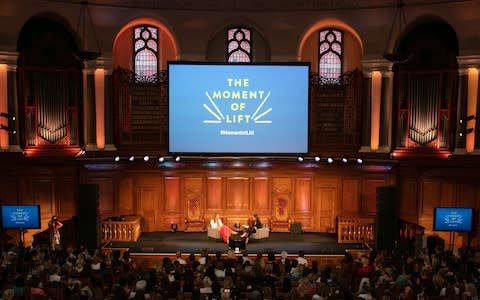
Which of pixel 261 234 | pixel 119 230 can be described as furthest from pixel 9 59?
pixel 261 234

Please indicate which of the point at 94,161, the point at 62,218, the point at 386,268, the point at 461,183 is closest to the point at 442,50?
the point at 461,183

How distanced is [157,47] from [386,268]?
14377 millimetres

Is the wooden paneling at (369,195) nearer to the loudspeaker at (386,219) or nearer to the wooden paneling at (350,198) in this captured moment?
the wooden paneling at (350,198)

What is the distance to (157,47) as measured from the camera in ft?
77.8

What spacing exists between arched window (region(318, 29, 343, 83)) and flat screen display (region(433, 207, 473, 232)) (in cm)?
840

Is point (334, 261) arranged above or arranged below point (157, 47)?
below

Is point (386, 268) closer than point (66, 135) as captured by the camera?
Yes

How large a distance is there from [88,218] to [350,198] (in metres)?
10.6

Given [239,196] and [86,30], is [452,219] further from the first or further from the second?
[86,30]

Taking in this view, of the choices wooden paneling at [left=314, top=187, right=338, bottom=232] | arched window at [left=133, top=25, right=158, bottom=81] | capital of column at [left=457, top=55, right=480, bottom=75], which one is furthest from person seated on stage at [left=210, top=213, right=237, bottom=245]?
capital of column at [left=457, top=55, right=480, bottom=75]

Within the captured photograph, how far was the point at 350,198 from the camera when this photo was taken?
2273cm

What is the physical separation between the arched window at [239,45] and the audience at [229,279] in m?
11.0

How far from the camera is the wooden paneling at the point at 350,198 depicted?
22.7 meters

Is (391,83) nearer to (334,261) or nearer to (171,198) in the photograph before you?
(334,261)
